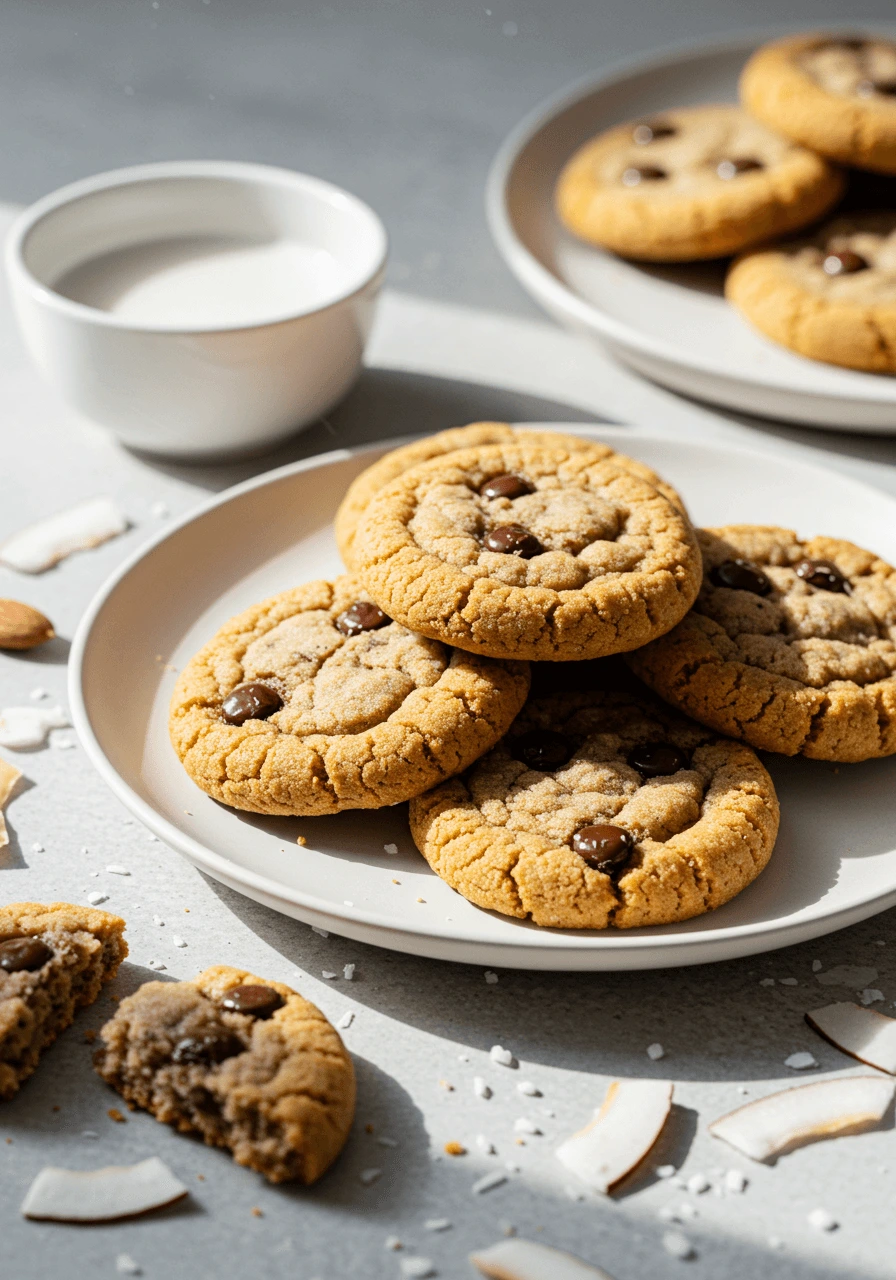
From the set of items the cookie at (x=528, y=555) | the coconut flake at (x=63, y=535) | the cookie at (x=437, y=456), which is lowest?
the coconut flake at (x=63, y=535)

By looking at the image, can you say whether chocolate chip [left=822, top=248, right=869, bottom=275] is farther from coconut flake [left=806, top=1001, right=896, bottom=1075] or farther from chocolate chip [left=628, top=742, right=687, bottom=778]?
coconut flake [left=806, top=1001, right=896, bottom=1075]

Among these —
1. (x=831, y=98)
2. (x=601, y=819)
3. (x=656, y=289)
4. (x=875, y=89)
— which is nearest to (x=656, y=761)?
(x=601, y=819)

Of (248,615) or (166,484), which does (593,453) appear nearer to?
(248,615)

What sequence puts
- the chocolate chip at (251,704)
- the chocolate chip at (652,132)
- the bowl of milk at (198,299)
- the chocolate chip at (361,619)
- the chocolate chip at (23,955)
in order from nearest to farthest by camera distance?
1. the chocolate chip at (23,955)
2. the chocolate chip at (251,704)
3. the chocolate chip at (361,619)
4. the bowl of milk at (198,299)
5. the chocolate chip at (652,132)

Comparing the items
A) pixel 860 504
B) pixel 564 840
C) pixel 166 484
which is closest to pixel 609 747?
pixel 564 840

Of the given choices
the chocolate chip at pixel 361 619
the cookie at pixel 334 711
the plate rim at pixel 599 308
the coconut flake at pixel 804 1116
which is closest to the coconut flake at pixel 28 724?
the cookie at pixel 334 711

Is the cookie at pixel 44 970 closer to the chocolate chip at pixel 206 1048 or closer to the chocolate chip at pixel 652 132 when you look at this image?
the chocolate chip at pixel 206 1048
